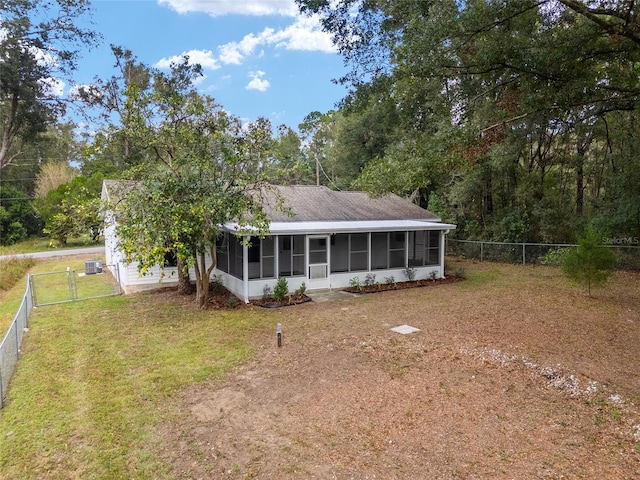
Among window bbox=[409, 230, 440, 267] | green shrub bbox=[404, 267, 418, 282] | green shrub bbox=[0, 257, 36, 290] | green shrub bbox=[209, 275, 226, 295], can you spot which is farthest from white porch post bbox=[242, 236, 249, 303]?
green shrub bbox=[0, 257, 36, 290]

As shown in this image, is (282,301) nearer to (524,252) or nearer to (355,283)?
(355,283)

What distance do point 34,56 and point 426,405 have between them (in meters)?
18.6

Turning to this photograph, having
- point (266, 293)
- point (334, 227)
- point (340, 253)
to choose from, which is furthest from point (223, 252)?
point (340, 253)

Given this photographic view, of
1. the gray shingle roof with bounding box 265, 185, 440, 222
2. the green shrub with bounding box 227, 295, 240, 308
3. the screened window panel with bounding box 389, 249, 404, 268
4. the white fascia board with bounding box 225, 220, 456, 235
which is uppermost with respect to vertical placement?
the gray shingle roof with bounding box 265, 185, 440, 222

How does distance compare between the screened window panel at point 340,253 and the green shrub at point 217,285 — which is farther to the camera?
the screened window panel at point 340,253

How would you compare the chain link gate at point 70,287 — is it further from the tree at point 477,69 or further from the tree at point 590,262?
the tree at point 590,262

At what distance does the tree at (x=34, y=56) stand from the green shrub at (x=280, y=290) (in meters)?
12.6

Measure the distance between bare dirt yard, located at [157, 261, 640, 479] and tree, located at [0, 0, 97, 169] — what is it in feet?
47.0

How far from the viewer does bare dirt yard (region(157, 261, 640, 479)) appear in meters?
4.20

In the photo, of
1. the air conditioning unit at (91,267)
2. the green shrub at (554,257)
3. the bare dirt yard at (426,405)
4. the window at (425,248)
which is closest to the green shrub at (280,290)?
the bare dirt yard at (426,405)

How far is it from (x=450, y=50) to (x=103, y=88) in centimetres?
1684

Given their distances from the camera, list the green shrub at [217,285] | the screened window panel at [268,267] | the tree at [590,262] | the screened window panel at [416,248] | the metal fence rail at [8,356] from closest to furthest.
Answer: the metal fence rail at [8,356]
the tree at [590,262]
the screened window panel at [268,267]
the green shrub at [217,285]
the screened window panel at [416,248]

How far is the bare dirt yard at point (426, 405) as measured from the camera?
4.20 m

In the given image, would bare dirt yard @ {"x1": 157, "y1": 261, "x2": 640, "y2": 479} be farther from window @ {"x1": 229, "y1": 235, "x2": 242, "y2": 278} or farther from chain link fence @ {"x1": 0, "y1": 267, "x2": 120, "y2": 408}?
window @ {"x1": 229, "y1": 235, "x2": 242, "y2": 278}
